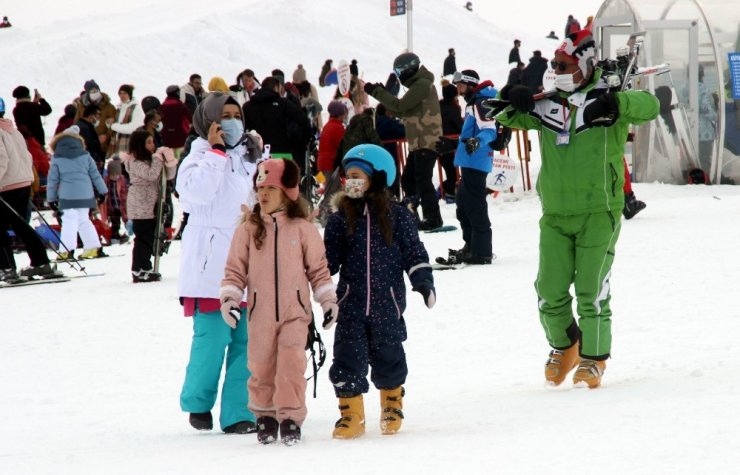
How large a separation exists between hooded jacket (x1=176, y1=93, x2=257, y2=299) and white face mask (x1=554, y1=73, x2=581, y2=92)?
66.6 inches

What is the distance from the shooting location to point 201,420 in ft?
20.4

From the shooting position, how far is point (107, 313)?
10422 mm

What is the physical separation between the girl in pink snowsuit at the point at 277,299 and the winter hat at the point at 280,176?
0.08 metres

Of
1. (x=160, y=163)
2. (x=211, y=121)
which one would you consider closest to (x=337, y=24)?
(x=160, y=163)

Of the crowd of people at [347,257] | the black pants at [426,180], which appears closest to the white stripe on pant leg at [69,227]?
the black pants at [426,180]

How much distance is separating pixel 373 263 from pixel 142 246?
6882 mm

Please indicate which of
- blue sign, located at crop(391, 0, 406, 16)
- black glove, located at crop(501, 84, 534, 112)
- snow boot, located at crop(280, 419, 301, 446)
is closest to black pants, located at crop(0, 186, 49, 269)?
black glove, located at crop(501, 84, 534, 112)

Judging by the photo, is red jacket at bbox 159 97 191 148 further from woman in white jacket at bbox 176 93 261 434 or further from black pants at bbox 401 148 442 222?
woman in white jacket at bbox 176 93 261 434

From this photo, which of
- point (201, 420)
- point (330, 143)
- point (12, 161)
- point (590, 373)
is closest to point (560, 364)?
point (590, 373)

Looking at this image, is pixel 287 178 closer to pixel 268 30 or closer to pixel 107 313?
pixel 107 313

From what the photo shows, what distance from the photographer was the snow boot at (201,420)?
244 inches

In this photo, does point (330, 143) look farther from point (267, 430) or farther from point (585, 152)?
point (267, 430)

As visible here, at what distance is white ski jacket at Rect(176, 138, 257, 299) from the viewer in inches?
242

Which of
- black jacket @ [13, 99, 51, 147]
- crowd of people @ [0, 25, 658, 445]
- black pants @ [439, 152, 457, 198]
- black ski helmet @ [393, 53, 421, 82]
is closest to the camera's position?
crowd of people @ [0, 25, 658, 445]
